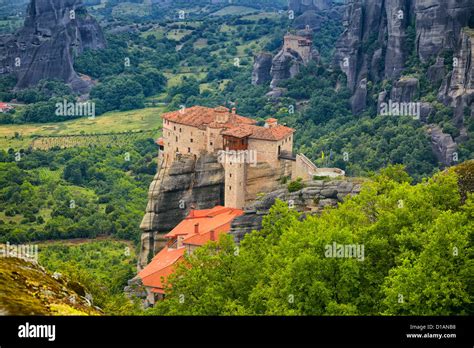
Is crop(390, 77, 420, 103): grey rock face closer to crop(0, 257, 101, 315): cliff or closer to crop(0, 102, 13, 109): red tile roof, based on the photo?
crop(0, 102, 13, 109): red tile roof

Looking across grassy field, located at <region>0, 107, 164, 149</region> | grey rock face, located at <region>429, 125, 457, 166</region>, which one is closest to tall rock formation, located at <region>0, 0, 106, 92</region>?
grassy field, located at <region>0, 107, 164, 149</region>

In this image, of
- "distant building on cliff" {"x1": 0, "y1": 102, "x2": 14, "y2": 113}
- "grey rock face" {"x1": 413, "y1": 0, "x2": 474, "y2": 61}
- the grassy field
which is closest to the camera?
"grey rock face" {"x1": 413, "y1": 0, "x2": 474, "y2": 61}

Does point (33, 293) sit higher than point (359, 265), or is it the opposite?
point (33, 293)

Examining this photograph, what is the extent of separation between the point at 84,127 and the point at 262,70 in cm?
2992

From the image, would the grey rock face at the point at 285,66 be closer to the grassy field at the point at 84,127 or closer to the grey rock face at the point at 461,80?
the grassy field at the point at 84,127

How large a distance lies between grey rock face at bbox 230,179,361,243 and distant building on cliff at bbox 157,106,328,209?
201 inches

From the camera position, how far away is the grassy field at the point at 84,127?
146 meters

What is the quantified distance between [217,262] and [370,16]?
98.1 meters

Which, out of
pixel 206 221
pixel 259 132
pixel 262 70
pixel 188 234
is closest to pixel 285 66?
pixel 262 70

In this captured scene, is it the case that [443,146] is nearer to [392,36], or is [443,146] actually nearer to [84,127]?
[392,36]

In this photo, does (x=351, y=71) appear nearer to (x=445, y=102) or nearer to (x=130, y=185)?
(x=445, y=102)

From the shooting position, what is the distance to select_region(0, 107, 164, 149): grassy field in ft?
478

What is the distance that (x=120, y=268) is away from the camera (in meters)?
83.7

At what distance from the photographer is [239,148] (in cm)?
7281
